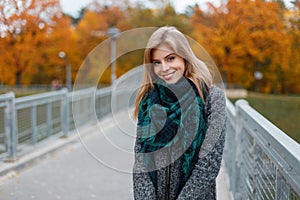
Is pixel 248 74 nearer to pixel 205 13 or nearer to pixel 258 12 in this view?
pixel 205 13

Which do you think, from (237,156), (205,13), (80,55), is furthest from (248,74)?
(237,156)

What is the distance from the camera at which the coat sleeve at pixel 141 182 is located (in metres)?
2.30

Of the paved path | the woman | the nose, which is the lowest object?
the paved path

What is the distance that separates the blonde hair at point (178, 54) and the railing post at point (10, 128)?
14.9 feet

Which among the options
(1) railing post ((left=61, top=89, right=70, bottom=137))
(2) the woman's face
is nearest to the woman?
(2) the woman's face

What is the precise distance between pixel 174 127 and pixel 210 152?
229 mm

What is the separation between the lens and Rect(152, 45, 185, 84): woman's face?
2.32 meters

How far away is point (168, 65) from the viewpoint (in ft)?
7.64

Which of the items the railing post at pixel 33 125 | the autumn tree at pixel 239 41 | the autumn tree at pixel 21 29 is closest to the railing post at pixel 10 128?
the railing post at pixel 33 125

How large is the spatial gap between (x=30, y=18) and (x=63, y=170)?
384 cm

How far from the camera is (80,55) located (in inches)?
1300

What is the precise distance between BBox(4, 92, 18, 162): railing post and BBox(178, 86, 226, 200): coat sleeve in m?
4.82

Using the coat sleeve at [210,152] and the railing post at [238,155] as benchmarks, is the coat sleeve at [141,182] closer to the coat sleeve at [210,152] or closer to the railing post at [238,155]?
the coat sleeve at [210,152]

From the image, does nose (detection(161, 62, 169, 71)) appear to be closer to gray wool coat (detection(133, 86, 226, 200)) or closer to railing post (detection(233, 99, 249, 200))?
gray wool coat (detection(133, 86, 226, 200))
